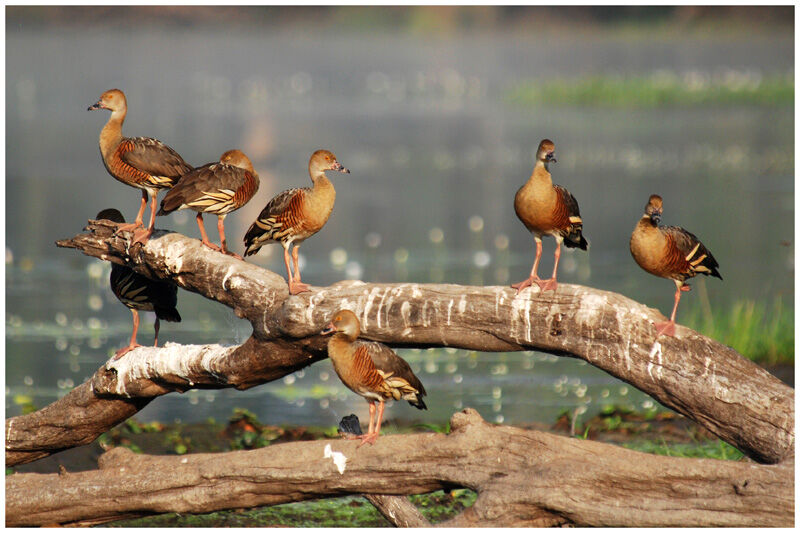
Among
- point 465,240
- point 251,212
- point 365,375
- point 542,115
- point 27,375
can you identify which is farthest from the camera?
point 542,115

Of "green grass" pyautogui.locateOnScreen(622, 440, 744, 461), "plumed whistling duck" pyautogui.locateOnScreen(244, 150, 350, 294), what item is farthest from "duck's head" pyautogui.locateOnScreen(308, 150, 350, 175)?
"green grass" pyautogui.locateOnScreen(622, 440, 744, 461)

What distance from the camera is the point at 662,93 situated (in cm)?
3447

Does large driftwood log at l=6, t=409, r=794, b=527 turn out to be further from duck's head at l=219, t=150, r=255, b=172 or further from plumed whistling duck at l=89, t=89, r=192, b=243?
duck's head at l=219, t=150, r=255, b=172

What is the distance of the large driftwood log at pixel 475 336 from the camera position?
224 inches

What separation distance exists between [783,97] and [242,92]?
18165mm

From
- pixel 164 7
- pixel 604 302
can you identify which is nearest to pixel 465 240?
pixel 604 302

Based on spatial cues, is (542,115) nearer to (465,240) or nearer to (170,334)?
(465,240)

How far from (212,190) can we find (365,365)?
146 cm

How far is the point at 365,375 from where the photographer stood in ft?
18.9

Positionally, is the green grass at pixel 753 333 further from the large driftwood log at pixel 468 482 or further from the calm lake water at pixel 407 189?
the large driftwood log at pixel 468 482

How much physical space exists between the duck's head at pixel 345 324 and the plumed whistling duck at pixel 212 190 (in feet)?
3.12

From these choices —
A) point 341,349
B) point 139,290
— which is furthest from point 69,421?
point 341,349

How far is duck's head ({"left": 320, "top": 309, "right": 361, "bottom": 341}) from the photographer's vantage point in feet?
18.7

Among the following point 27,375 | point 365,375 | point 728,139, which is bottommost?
point 27,375
